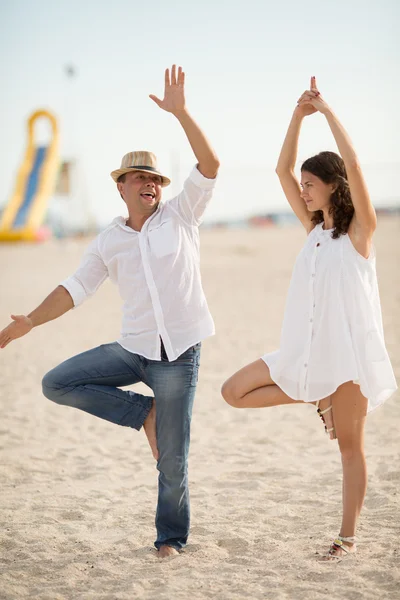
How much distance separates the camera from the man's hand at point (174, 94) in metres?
3.62

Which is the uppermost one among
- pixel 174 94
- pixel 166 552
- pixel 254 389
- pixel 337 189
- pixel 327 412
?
pixel 174 94

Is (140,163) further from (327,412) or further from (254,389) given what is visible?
(327,412)

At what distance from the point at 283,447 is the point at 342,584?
2.63 meters

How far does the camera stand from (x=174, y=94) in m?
3.63

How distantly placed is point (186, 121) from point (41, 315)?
4.38ft

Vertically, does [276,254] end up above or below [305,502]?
above

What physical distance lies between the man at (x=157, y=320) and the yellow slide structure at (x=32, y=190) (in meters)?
31.2

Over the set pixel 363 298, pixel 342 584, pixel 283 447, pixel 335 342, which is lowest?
pixel 342 584

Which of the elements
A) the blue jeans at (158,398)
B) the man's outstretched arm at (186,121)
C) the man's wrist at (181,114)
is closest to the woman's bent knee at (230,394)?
the blue jeans at (158,398)

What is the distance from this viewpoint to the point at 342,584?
3.33 metres

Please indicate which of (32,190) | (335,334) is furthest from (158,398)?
(32,190)

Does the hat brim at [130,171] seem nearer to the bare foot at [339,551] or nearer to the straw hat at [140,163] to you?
the straw hat at [140,163]

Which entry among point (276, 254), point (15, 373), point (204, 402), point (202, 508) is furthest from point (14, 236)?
point (202, 508)

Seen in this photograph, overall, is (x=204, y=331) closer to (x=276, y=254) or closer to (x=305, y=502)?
(x=305, y=502)
